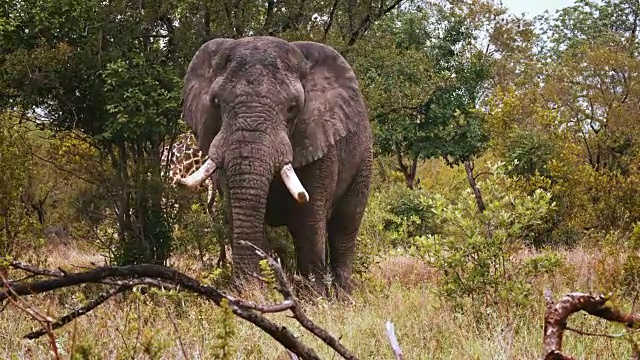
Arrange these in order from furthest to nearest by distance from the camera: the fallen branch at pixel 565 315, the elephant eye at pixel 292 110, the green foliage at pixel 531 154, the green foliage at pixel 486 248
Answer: the green foliage at pixel 531 154 < the elephant eye at pixel 292 110 < the green foliage at pixel 486 248 < the fallen branch at pixel 565 315

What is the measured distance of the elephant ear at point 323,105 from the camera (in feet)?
24.5

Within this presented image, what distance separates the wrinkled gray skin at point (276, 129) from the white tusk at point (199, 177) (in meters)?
0.06

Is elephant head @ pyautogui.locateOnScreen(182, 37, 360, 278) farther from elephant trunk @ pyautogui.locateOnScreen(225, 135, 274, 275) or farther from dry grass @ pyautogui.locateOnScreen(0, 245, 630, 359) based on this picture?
dry grass @ pyautogui.locateOnScreen(0, 245, 630, 359)

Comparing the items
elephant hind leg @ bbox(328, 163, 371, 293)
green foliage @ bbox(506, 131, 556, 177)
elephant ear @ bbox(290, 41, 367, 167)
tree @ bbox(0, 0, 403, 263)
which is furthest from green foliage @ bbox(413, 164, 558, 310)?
green foliage @ bbox(506, 131, 556, 177)

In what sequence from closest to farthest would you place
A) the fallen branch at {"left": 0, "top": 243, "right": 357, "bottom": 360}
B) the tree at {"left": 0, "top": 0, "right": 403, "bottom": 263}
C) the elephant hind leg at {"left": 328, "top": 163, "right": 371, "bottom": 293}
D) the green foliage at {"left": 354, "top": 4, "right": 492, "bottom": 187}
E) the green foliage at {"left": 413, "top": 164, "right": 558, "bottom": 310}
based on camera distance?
1. the fallen branch at {"left": 0, "top": 243, "right": 357, "bottom": 360}
2. the green foliage at {"left": 413, "top": 164, "right": 558, "bottom": 310}
3. the tree at {"left": 0, "top": 0, "right": 403, "bottom": 263}
4. the elephant hind leg at {"left": 328, "top": 163, "right": 371, "bottom": 293}
5. the green foliage at {"left": 354, "top": 4, "right": 492, "bottom": 187}

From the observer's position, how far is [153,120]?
28.7 ft

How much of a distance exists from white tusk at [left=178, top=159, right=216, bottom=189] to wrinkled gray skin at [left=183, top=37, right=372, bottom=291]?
6cm

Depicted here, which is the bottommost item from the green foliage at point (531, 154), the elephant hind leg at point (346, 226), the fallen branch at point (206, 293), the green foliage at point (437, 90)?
the fallen branch at point (206, 293)

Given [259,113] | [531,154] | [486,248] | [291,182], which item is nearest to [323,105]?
[259,113]

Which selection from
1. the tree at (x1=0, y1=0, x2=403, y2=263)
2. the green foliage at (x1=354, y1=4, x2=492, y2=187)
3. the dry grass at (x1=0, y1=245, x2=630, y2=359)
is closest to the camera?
the dry grass at (x1=0, y1=245, x2=630, y2=359)

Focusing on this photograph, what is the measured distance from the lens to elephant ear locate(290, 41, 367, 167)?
7.46 meters

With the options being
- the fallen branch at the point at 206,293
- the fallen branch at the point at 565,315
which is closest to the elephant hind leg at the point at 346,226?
the fallen branch at the point at 565,315

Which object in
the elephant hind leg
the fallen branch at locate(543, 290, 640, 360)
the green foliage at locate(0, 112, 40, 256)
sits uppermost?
the green foliage at locate(0, 112, 40, 256)

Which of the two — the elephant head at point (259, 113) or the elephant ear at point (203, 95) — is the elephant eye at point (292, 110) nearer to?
the elephant head at point (259, 113)
